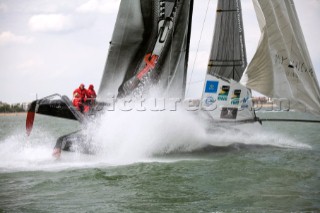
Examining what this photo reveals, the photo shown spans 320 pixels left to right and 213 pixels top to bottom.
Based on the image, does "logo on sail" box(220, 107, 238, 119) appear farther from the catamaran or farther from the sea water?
the sea water

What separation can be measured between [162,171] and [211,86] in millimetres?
3921

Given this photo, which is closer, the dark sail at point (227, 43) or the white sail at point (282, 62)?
the white sail at point (282, 62)

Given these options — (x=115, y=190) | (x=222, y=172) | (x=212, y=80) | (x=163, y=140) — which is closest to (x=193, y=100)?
(x=212, y=80)

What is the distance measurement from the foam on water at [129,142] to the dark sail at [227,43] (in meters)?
1.58

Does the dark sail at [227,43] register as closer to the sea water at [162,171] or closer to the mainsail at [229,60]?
the mainsail at [229,60]

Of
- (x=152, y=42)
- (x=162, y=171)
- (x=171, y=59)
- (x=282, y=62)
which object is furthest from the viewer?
(x=152, y=42)

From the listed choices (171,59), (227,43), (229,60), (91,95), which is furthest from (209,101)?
(91,95)

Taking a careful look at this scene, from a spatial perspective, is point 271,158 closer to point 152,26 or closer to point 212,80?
point 212,80

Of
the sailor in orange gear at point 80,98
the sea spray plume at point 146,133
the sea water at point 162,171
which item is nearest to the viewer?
the sea water at point 162,171

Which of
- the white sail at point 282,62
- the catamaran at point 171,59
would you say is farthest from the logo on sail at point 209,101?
the white sail at point 282,62

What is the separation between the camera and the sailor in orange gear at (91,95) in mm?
11883

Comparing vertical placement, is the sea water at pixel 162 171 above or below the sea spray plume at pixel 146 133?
below

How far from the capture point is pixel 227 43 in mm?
11945

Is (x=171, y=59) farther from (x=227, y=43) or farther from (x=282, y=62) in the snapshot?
(x=282, y=62)
